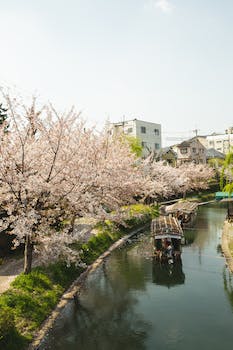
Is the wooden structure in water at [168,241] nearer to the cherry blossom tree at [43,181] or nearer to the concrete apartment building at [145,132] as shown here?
the cherry blossom tree at [43,181]

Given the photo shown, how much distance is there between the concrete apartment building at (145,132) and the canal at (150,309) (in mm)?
54801

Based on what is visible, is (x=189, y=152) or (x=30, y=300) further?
(x=189, y=152)

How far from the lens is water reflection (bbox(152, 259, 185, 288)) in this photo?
74.0 ft

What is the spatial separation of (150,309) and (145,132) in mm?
69244

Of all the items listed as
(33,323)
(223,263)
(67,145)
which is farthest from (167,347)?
(223,263)

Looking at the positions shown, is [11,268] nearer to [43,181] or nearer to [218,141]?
[43,181]

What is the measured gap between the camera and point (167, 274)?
24156 millimetres

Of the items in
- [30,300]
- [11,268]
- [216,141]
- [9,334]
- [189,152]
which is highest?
[216,141]

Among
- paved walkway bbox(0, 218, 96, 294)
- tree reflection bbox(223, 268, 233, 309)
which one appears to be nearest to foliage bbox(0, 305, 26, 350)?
paved walkway bbox(0, 218, 96, 294)

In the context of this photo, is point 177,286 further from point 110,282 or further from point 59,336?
point 59,336

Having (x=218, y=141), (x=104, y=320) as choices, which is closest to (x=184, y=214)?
(x=104, y=320)

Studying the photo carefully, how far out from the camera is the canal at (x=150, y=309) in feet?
47.7

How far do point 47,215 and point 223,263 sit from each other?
51.5 feet

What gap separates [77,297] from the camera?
19.5 metres
